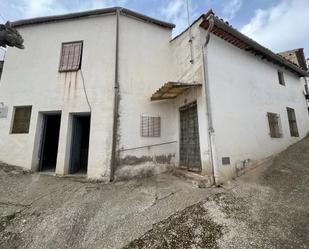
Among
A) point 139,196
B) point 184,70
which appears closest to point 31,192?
point 139,196

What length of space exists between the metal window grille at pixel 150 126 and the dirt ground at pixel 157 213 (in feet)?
6.09

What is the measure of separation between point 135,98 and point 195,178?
3.76 m

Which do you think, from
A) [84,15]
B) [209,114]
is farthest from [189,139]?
[84,15]

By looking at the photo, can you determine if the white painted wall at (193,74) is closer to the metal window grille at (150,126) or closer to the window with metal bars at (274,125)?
the metal window grille at (150,126)

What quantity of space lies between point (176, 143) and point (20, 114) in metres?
6.56

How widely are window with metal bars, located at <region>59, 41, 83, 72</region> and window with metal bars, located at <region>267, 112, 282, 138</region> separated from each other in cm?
848

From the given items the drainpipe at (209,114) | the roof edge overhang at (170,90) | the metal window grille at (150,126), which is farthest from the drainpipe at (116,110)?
the drainpipe at (209,114)

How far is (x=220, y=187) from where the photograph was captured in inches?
209

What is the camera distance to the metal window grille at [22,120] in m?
7.27

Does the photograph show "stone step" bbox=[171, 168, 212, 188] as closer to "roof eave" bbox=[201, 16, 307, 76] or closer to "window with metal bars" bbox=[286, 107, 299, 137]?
"roof eave" bbox=[201, 16, 307, 76]

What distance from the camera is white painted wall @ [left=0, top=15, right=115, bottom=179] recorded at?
667 cm

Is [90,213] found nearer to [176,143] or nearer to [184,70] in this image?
[176,143]

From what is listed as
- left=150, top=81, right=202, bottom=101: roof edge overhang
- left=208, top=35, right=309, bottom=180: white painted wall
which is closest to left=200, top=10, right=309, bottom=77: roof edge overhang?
left=208, top=35, right=309, bottom=180: white painted wall

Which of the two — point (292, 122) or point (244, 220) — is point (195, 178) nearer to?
point (244, 220)
